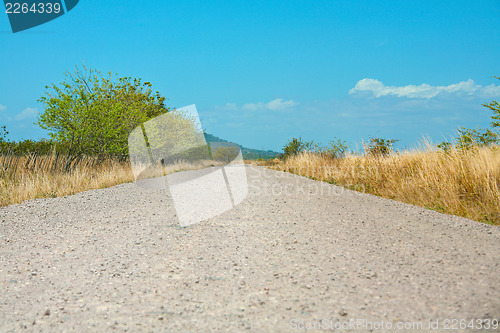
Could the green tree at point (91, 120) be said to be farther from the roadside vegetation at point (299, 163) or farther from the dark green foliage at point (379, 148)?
the dark green foliage at point (379, 148)

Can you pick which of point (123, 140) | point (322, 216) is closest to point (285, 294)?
point (322, 216)

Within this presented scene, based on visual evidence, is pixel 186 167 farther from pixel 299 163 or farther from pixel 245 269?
pixel 245 269

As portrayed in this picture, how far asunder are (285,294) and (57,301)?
2.11 m

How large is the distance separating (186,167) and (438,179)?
13025 millimetres

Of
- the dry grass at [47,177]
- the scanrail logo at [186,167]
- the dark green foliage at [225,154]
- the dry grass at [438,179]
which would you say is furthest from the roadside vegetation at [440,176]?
the dark green foliage at [225,154]

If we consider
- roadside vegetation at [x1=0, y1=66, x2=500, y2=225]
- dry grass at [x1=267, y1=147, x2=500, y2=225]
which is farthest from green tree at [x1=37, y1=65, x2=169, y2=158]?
dry grass at [x1=267, y1=147, x2=500, y2=225]

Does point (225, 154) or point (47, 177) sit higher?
point (225, 154)

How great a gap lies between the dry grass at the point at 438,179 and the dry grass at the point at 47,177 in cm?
718

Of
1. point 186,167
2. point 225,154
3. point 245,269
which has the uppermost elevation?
point 225,154

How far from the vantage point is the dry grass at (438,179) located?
665 cm

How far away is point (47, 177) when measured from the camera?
11789mm

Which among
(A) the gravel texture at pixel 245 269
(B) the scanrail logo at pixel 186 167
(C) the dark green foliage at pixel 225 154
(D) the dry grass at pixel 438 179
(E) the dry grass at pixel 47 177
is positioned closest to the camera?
(A) the gravel texture at pixel 245 269

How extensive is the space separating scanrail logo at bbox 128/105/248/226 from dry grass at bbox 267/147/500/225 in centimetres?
343

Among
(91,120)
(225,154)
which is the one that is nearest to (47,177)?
(91,120)
